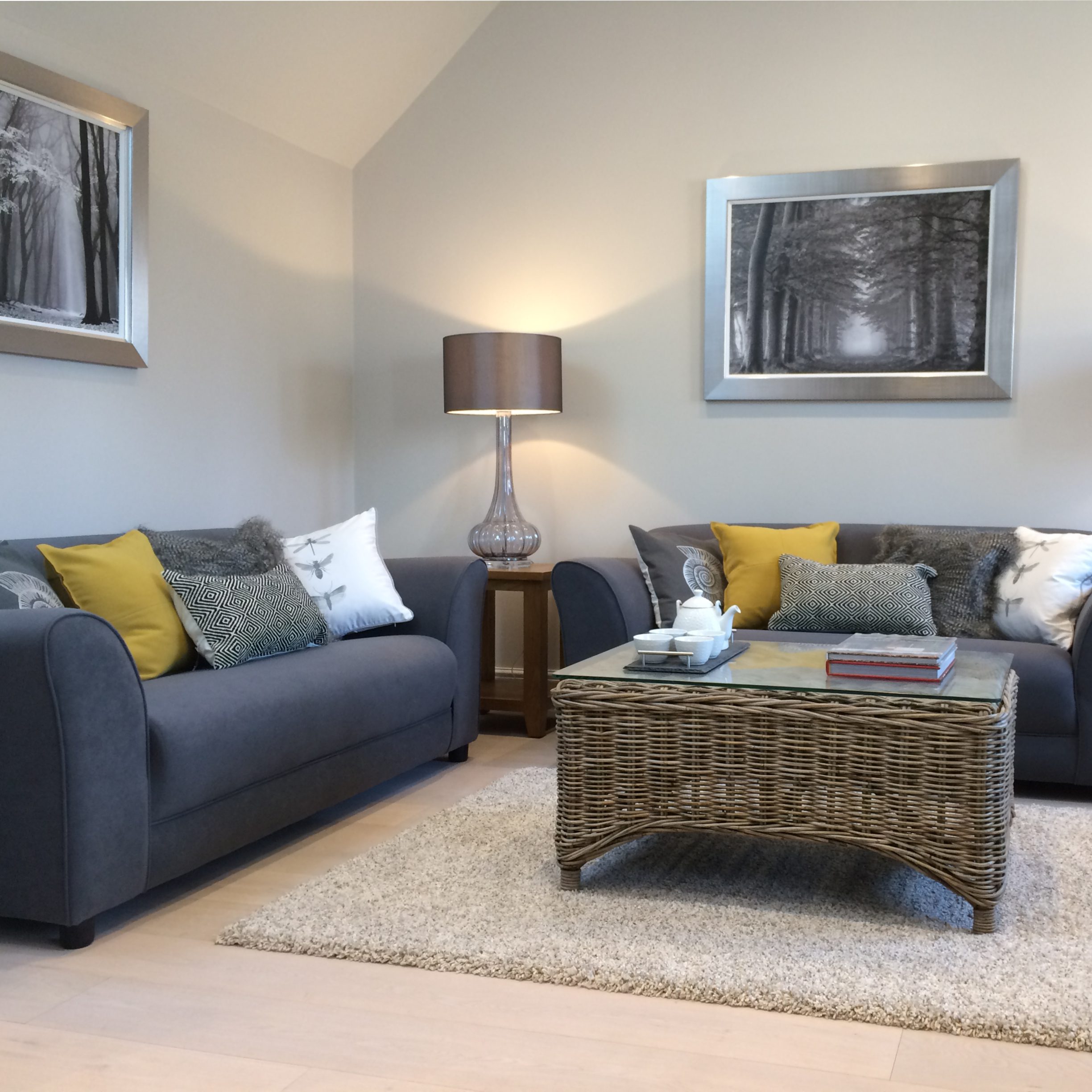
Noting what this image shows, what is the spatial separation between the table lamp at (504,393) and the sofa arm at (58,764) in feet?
7.30

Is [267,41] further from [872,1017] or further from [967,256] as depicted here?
[872,1017]

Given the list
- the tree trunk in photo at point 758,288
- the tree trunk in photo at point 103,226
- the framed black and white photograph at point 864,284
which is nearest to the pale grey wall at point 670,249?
the framed black and white photograph at point 864,284

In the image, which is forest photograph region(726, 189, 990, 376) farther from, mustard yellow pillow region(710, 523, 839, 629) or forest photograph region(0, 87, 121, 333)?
forest photograph region(0, 87, 121, 333)

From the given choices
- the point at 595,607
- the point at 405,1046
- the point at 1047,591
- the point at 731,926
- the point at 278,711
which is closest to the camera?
the point at 405,1046

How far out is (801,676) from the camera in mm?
2635

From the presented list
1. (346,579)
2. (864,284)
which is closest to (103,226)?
(346,579)

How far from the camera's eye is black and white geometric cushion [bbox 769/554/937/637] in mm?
3748

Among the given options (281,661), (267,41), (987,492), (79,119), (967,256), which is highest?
(267,41)

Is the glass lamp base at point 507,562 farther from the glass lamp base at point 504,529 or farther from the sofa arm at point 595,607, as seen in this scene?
the sofa arm at point 595,607

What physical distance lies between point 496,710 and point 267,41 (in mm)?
2479

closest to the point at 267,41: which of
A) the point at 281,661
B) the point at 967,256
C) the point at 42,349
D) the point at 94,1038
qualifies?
the point at 42,349

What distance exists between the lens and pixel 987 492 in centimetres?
441

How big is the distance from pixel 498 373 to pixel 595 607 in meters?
1.08

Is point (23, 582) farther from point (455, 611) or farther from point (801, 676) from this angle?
point (801, 676)
